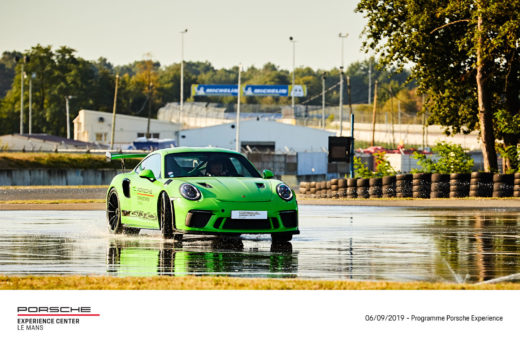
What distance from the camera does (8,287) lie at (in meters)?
8.86

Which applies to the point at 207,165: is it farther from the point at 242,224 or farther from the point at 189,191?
the point at 242,224

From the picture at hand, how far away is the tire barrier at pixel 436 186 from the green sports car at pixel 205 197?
1526 centimetres

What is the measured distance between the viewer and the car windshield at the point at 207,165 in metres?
13.9

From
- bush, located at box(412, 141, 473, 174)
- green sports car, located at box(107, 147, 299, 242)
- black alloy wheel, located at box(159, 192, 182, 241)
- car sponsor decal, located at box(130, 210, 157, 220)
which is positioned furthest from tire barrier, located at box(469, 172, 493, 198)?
black alloy wheel, located at box(159, 192, 182, 241)

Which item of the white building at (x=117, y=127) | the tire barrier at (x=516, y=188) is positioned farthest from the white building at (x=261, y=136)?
the tire barrier at (x=516, y=188)

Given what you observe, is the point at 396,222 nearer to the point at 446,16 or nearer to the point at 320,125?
the point at 446,16

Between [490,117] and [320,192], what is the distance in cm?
639

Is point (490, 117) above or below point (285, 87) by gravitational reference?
below

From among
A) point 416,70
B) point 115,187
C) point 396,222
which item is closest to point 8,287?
point 115,187

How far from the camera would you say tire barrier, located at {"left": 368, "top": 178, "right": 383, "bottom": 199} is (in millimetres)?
30375

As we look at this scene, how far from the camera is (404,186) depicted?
29641 millimetres

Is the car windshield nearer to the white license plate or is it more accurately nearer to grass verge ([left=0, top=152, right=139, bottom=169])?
the white license plate

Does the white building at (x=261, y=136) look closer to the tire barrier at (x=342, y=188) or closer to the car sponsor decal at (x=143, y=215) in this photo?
the tire barrier at (x=342, y=188)

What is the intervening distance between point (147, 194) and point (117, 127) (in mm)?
97474
